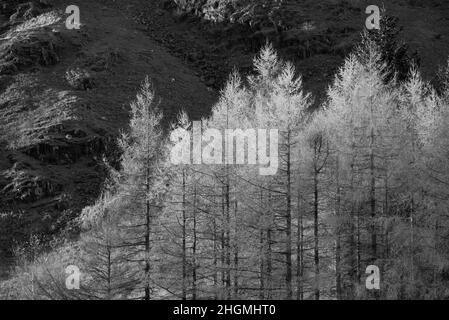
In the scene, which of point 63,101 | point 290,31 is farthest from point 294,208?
point 290,31

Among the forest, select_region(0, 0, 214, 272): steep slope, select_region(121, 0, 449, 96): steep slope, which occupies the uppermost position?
select_region(121, 0, 449, 96): steep slope

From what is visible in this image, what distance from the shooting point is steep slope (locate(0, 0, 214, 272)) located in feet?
128

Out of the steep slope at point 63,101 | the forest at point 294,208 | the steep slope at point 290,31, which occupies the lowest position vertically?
the forest at point 294,208

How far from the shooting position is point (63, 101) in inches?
1953

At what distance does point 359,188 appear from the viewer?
23.9 metres

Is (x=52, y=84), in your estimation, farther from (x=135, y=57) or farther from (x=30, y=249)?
(x=30, y=249)

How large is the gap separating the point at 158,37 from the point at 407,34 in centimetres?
3376

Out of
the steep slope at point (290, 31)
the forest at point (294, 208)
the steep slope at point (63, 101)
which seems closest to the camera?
the forest at point (294, 208)

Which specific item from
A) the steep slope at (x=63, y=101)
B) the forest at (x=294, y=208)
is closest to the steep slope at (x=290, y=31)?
the steep slope at (x=63, y=101)

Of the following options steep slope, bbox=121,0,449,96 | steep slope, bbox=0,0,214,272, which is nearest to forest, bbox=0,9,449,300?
steep slope, bbox=0,0,214,272

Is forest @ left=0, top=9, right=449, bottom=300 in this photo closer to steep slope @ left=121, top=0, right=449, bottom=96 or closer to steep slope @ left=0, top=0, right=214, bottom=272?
steep slope @ left=0, top=0, right=214, bottom=272

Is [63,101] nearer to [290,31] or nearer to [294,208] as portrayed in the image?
[290,31]

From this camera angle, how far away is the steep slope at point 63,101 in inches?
1539

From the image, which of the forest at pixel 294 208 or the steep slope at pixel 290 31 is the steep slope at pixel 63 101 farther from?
the forest at pixel 294 208
